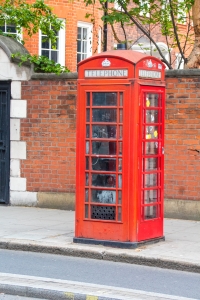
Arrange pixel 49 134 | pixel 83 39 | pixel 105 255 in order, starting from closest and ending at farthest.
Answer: pixel 105 255, pixel 49 134, pixel 83 39

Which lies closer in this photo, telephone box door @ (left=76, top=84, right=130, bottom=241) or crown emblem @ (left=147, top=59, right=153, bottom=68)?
telephone box door @ (left=76, top=84, right=130, bottom=241)

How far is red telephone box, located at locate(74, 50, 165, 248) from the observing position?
9.05m

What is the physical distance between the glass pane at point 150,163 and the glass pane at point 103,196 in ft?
1.93

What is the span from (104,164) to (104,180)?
219 mm

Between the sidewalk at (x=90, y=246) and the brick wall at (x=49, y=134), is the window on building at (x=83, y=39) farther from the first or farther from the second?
the sidewalk at (x=90, y=246)

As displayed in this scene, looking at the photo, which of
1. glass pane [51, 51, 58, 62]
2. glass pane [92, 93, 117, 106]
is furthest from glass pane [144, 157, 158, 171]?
glass pane [51, 51, 58, 62]

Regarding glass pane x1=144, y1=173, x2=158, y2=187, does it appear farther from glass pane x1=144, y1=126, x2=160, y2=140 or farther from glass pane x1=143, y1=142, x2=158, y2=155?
glass pane x1=144, y1=126, x2=160, y2=140

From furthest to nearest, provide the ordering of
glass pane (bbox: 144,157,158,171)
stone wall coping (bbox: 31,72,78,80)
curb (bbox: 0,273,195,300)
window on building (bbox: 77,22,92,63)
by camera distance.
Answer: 1. window on building (bbox: 77,22,92,63)
2. stone wall coping (bbox: 31,72,78,80)
3. glass pane (bbox: 144,157,158,171)
4. curb (bbox: 0,273,195,300)

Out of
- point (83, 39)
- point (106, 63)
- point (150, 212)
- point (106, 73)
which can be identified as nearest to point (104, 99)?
point (106, 73)

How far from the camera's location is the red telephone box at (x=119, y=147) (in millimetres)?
9055

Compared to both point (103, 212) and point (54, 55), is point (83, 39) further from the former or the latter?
point (103, 212)

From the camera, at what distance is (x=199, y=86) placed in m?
11.5

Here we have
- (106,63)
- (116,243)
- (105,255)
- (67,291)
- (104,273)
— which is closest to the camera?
(67,291)

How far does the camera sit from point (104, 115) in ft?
30.2
